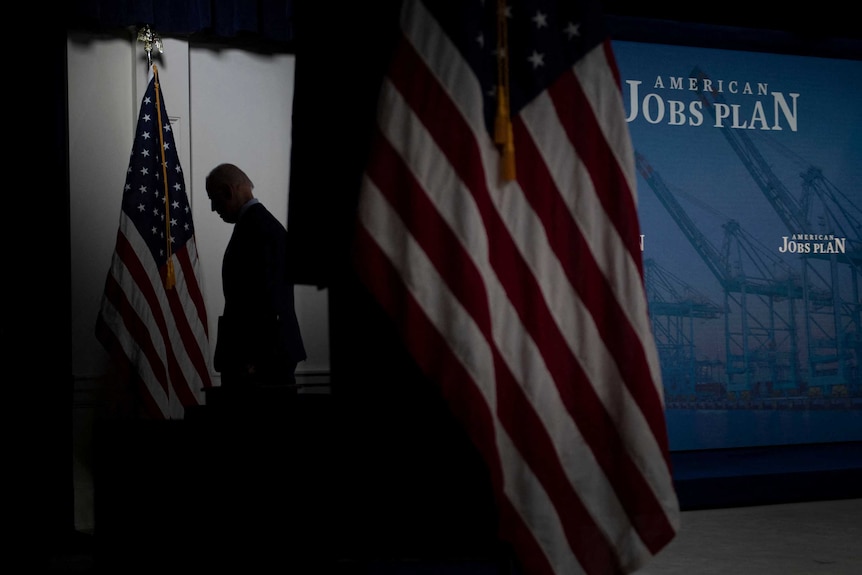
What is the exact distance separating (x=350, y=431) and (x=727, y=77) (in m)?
4.84

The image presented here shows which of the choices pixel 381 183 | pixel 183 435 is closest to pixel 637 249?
pixel 381 183

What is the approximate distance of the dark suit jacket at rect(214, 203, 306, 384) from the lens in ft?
13.0

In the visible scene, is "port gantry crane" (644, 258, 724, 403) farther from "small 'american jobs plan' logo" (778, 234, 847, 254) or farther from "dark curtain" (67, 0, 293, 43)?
"dark curtain" (67, 0, 293, 43)

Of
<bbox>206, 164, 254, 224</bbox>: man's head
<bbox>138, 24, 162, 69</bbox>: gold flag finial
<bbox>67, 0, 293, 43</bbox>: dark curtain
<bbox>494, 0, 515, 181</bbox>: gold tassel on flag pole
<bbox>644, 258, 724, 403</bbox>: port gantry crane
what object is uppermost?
<bbox>67, 0, 293, 43</bbox>: dark curtain

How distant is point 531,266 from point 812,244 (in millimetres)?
4888

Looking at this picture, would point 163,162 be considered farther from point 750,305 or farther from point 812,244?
point 812,244

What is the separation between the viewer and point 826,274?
20.4 ft

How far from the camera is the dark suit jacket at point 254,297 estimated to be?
13.0 ft

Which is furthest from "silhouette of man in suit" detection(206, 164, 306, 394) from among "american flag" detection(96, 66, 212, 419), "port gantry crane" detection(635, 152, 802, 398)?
"port gantry crane" detection(635, 152, 802, 398)

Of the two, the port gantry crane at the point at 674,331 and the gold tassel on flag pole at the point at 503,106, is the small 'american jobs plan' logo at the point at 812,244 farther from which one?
the gold tassel on flag pole at the point at 503,106

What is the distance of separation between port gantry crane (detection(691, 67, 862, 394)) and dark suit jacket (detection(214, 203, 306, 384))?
3.37 meters

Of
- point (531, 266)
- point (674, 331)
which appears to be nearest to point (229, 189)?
point (531, 266)

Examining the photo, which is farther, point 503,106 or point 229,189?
point 229,189

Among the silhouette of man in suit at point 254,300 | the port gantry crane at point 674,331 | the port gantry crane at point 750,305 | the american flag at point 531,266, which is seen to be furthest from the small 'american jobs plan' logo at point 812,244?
the american flag at point 531,266
